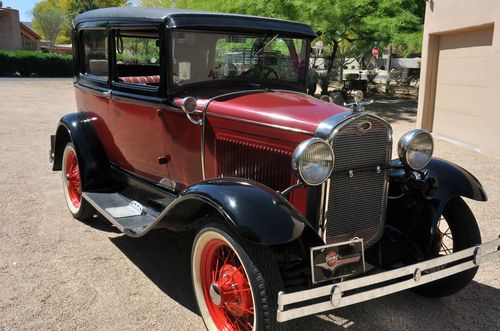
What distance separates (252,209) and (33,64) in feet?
95.4

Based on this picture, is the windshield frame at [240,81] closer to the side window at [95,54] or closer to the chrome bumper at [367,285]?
the side window at [95,54]

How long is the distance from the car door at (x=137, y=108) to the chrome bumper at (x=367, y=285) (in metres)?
1.90

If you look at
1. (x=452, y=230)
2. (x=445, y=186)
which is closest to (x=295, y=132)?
(x=445, y=186)

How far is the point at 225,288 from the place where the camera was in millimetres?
2725

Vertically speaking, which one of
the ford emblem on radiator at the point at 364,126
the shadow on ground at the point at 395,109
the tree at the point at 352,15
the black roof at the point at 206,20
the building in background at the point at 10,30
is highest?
the building in background at the point at 10,30

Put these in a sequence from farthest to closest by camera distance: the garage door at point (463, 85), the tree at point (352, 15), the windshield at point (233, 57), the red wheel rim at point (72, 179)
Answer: the tree at point (352, 15)
the garage door at point (463, 85)
the red wheel rim at point (72, 179)
the windshield at point (233, 57)

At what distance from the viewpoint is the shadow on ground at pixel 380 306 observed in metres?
3.04

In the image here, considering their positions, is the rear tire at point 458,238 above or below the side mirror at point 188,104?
below

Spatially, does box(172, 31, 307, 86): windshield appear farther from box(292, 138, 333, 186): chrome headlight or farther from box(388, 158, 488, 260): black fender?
box(292, 138, 333, 186): chrome headlight

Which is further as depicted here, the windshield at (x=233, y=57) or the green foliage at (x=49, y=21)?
the green foliage at (x=49, y=21)

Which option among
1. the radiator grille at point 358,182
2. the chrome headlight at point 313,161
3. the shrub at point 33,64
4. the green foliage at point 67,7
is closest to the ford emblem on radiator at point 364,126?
the radiator grille at point 358,182

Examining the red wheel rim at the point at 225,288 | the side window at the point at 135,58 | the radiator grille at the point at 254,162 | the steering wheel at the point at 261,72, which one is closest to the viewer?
the red wheel rim at the point at 225,288

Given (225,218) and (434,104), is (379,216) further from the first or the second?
(434,104)

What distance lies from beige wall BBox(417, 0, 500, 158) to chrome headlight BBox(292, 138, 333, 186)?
23.1ft
